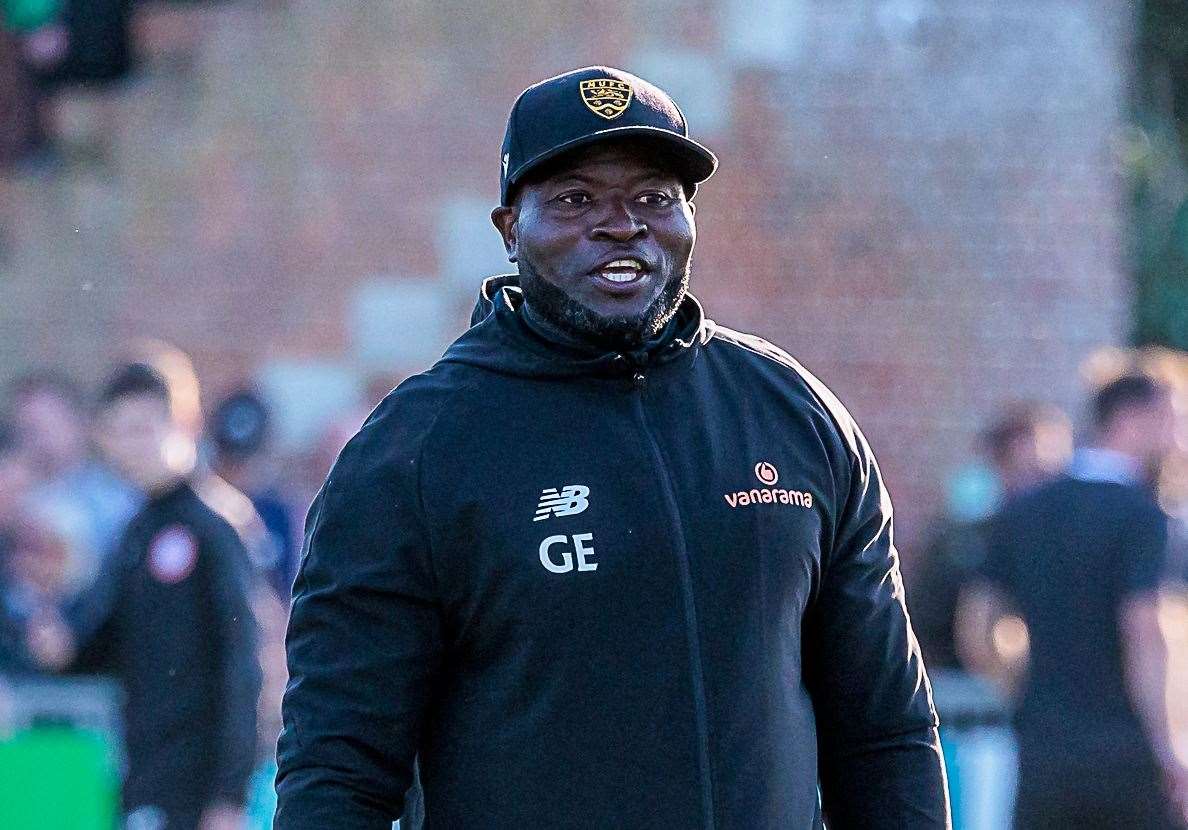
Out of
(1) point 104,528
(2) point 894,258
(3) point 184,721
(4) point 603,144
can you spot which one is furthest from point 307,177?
(4) point 603,144

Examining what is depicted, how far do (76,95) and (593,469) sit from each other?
312 inches

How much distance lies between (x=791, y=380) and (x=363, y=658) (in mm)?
729

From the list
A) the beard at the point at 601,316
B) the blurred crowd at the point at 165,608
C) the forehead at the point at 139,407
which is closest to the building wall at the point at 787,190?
the blurred crowd at the point at 165,608

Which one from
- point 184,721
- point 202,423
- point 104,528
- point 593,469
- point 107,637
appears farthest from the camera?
point 202,423

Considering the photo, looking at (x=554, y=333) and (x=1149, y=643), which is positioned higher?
(x=554, y=333)

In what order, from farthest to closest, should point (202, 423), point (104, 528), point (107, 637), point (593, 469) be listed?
point (202, 423) → point (104, 528) → point (107, 637) → point (593, 469)

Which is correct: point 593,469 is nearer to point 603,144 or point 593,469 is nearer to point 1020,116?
point 603,144

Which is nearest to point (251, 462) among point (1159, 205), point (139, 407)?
point (139, 407)

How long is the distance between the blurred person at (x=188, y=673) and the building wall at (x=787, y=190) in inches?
122

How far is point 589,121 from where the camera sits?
2.93m

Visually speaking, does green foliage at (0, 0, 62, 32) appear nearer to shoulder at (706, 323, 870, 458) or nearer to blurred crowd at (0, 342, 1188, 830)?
blurred crowd at (0, 342, 1188, 830)

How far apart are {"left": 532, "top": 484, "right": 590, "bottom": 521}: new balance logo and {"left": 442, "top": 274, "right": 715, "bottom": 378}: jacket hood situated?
0.57 feet

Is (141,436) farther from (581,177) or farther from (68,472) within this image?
(581,177)

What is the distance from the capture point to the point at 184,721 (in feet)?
21.8
